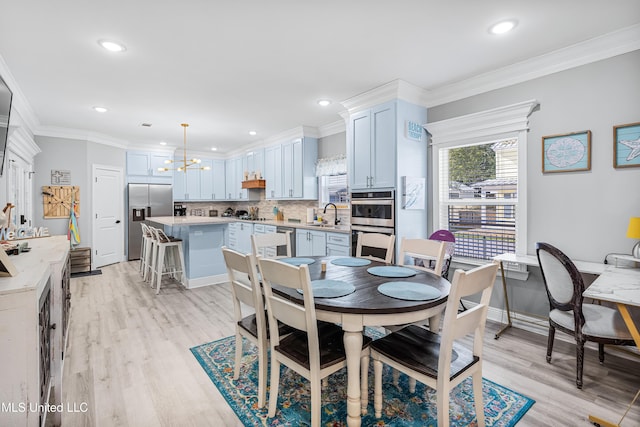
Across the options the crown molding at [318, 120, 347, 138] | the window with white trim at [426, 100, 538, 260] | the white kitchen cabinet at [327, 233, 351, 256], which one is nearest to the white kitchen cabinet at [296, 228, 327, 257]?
the white kitchen cabinet at [327, 233, 351, 256]

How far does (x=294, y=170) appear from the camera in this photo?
5625 millimetres

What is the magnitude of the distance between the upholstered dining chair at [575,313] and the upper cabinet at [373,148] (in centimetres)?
170

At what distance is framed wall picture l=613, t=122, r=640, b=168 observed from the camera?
2.47 m

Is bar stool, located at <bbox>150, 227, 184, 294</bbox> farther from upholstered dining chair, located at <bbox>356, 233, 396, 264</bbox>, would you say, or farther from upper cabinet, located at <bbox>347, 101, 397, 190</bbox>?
upholstered dining chair, located at <bbox>356, 233, 396, 264</bbox>

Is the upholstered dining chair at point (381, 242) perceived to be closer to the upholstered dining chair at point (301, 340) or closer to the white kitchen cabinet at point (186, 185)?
the upholstered dining chair at point (301, 340)

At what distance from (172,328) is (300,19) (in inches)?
119

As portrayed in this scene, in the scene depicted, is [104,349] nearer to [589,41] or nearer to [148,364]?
[148,364]

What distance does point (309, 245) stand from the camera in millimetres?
4652

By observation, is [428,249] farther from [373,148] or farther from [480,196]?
[373,148]

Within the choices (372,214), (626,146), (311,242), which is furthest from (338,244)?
(626,146)

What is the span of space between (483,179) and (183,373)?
11.2ft

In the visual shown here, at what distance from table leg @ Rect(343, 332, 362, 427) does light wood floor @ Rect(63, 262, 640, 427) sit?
0.69 metres

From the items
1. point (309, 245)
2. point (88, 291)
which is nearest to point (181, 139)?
point (88, 291)

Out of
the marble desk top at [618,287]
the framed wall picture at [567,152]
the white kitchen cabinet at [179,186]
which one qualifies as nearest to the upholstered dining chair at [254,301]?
the marble desk top at [618,287]
